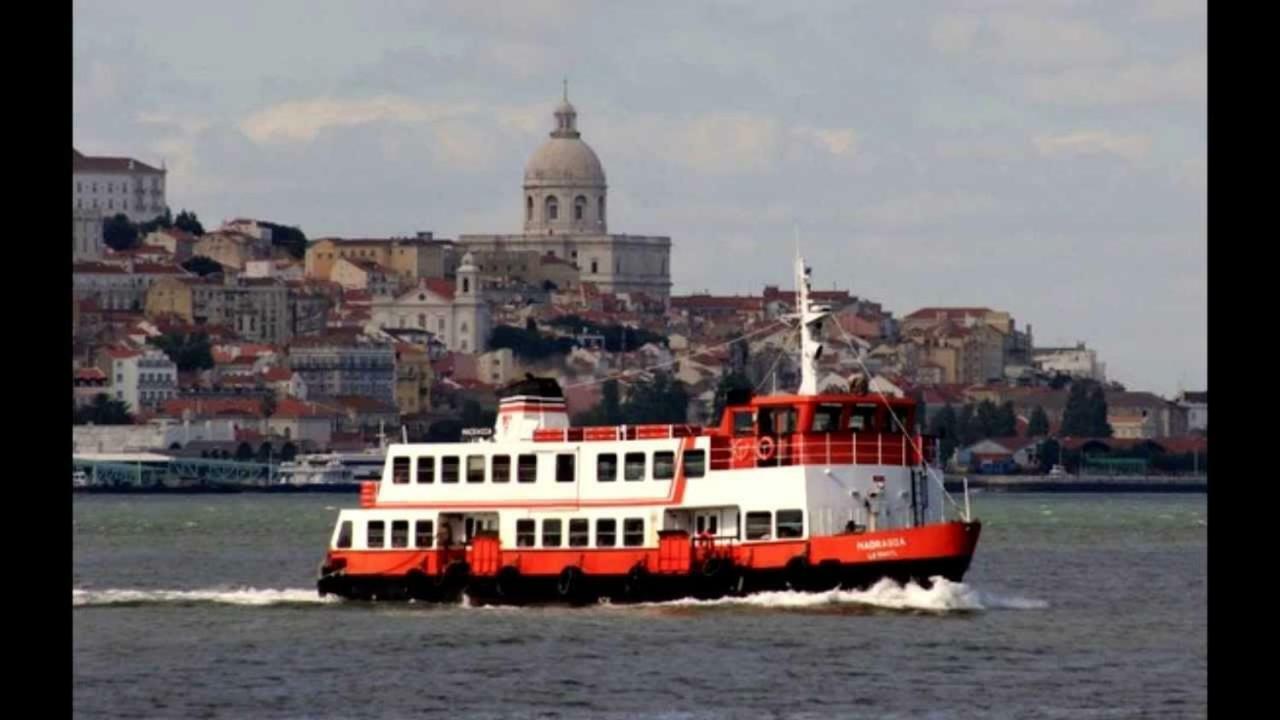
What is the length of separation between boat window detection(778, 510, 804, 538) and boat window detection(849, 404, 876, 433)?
4.15 feet

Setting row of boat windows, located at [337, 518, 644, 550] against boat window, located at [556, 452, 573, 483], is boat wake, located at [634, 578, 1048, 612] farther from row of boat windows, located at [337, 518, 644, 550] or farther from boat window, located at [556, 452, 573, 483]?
boat window, located at [556, 452, 573, 483]

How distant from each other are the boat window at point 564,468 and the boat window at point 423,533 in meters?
2.03

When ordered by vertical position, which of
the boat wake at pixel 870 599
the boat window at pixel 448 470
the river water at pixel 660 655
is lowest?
the river water at pixel 660 655

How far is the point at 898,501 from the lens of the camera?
35844 millimetres

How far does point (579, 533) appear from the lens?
36.8 m

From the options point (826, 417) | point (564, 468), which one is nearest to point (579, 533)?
point (564, 468)

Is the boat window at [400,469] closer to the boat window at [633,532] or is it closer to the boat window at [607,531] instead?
the boat window at [607,531]

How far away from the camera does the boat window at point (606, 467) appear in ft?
121

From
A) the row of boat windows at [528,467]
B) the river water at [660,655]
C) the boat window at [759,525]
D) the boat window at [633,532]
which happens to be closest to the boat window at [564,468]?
the row of boat windows at [528,467]
